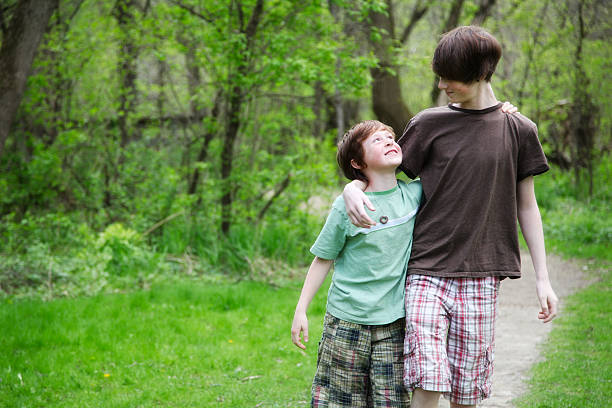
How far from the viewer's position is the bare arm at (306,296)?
243 cm

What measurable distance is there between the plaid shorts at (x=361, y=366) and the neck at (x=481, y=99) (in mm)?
891

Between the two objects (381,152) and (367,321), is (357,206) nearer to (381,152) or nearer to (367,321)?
(381,152)

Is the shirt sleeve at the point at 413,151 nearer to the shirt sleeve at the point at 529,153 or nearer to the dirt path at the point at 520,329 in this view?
the shirt sleeve at the point at 529,153

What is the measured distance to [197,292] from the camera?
6.27 meters

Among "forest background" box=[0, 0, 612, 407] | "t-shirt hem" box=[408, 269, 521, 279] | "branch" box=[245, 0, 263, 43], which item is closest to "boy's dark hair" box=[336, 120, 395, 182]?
"t-shirt hem" box=[408, 269, 521, 279]

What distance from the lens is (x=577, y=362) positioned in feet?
14.6

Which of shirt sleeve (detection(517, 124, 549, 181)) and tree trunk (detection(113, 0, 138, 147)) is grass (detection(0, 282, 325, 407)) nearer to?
shirt sleeve (detection(517, 124, 549, 181))

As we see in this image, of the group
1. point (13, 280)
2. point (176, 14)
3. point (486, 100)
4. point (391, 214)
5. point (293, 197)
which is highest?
point (176, 14)

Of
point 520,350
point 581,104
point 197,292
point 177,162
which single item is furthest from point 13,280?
point 581,104

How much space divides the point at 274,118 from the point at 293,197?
1202 millimetres

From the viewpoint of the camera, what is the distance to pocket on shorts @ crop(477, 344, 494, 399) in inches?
94.1

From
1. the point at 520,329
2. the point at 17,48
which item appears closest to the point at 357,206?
the point at 520,329

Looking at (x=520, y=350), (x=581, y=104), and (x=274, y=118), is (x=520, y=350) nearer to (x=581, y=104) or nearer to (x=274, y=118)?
(x=274, y=118)

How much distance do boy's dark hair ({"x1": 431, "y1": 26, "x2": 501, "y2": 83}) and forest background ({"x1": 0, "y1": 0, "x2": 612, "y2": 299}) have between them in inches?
189
